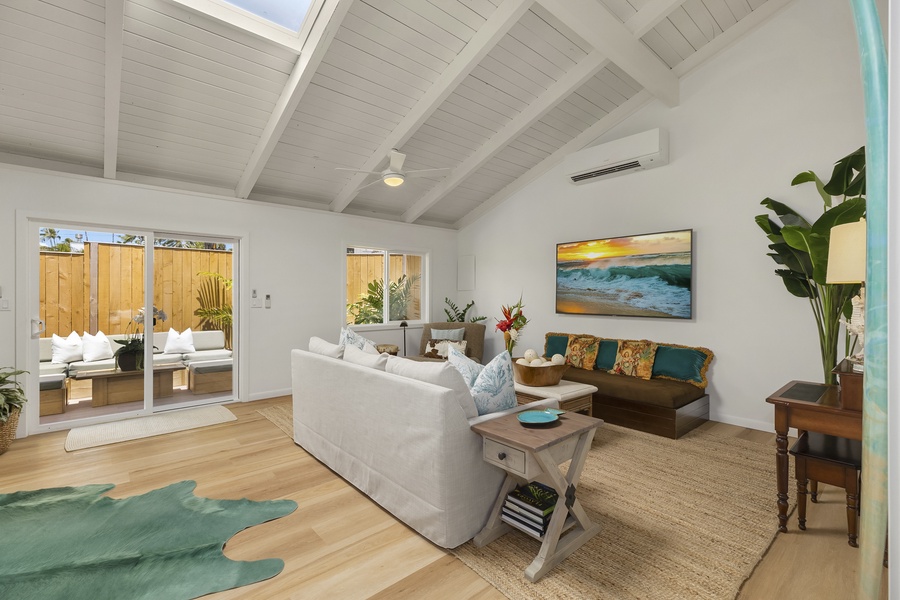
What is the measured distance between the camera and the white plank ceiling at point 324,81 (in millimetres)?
3002

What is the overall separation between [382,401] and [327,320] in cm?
337

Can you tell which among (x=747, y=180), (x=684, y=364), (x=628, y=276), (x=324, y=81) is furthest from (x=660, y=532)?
(x=324, y=81)

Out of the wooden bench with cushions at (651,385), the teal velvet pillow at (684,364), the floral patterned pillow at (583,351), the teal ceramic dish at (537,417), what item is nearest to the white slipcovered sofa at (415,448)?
the teal ceramic dish at (537,417)

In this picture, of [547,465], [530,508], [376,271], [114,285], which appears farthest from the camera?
[376,271]

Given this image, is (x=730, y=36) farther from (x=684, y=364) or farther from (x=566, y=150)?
(x=684, y=364)

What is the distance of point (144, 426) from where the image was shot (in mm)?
3947

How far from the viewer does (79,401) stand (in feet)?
13.3

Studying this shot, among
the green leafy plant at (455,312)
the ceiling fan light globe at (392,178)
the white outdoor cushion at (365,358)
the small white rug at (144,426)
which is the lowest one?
the small white rug at (144,426)

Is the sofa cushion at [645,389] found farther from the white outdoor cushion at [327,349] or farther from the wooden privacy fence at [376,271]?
the wooden privacy fence at [376,271]

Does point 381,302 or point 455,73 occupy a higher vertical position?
point 455,73

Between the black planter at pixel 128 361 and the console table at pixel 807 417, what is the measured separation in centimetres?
516

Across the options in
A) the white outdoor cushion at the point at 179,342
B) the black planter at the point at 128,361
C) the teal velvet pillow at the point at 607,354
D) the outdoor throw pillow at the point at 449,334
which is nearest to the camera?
the black planter at the point at 128,361

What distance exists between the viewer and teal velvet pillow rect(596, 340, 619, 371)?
4.59m

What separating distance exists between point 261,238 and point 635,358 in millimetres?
4319
